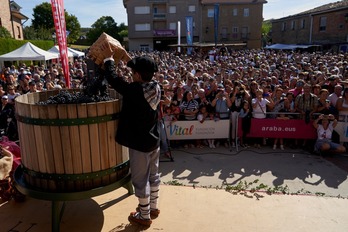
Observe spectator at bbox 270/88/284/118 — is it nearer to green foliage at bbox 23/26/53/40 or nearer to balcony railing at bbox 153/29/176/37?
green foliage at bbox 23/26/53/40

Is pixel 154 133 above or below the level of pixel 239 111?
above

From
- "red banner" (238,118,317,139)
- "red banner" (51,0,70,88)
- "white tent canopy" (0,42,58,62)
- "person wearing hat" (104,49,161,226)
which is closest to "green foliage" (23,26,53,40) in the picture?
"white tent canopy" (0,42,58,62)

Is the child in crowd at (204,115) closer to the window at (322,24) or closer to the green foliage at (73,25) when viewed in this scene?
the window at (322,24)

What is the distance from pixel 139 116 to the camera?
3283 mm

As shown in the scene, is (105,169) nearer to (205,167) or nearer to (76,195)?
(76,195)

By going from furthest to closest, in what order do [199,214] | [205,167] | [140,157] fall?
[205,167], [199,214], [140,157]

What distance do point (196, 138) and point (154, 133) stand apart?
454 centimetres

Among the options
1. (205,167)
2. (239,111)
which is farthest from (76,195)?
(239,111)

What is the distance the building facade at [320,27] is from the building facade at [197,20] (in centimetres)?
559

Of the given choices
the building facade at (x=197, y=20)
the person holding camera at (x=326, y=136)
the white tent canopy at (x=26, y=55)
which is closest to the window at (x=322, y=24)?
the building facade at (x=197, y=20)

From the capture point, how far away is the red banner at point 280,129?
25.2 ft

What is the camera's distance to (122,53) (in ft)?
11.6

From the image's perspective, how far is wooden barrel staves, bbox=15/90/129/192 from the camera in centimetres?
305

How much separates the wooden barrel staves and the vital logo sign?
4365 millimetres
